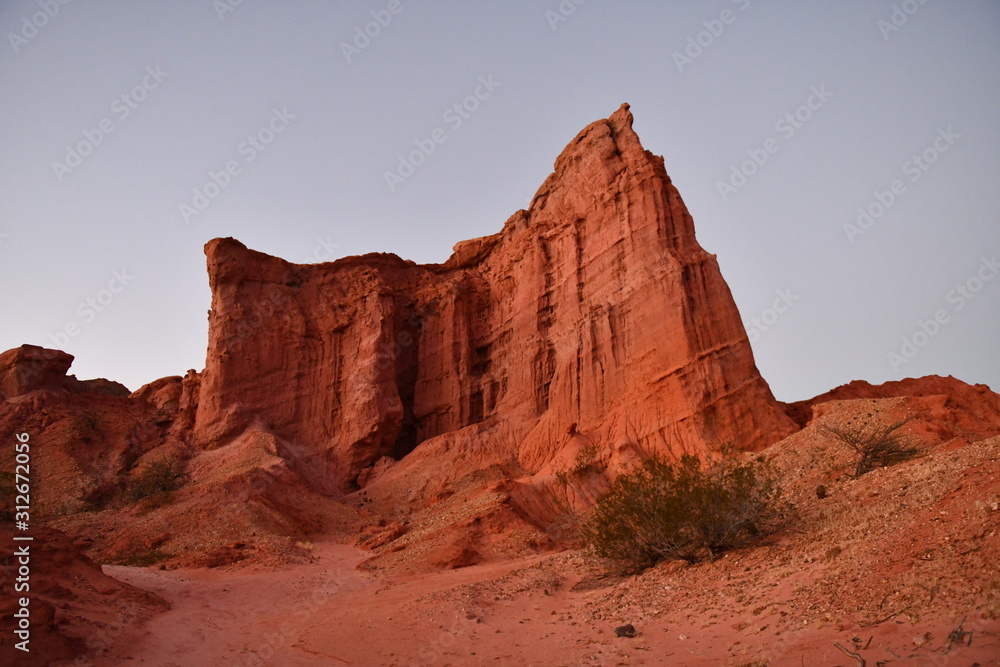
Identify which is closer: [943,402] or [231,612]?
→ [231,612]

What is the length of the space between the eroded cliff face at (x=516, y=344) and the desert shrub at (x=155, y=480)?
150 inches

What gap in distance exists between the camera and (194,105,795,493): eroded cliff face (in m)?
29.1

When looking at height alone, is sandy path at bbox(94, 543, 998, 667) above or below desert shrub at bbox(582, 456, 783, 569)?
below

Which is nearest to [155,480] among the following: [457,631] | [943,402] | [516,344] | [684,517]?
[516,344]

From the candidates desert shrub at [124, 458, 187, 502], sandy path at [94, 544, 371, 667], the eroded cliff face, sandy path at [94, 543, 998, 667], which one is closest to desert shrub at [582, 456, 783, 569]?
sandy path at [94, 543, 998, 667]

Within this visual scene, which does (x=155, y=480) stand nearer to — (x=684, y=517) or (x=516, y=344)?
(x=516, y=344)

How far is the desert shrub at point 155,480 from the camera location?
3098 cm

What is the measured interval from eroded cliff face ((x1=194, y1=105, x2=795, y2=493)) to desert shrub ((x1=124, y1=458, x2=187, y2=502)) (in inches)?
150

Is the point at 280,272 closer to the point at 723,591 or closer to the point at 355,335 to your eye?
the point at 355,335

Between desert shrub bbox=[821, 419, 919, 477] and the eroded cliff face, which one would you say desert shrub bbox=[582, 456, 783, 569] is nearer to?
desert shrub bbox=[821, 419, 919, 477]

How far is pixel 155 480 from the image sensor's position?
31797mm

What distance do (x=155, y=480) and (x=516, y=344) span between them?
64.7 feet

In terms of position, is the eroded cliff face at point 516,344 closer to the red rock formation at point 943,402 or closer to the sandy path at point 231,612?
the red rock formation at point 943,402

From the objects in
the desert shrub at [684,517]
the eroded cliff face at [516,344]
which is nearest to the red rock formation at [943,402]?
the eroded cliff face at [516,344]
